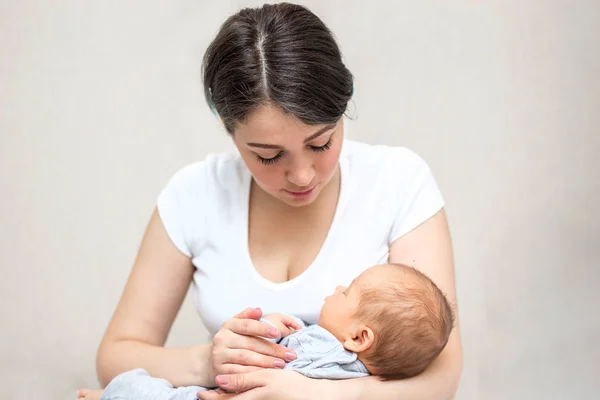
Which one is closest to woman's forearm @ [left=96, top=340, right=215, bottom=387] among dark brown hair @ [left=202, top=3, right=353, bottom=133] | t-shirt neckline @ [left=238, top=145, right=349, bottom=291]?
t-shirt neckline @ [left=238, top=145, right=349, bottom=291]

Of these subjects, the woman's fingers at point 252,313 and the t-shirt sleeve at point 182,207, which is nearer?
the woman's fingers at point 252,313

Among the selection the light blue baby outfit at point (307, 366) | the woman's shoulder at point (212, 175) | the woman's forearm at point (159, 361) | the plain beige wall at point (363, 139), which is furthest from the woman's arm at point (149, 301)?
the plain beige wall at point (363, 139)

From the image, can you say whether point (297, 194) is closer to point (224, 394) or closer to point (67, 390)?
point (224, 394)

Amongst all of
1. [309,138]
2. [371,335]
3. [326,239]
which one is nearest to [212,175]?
[326,239]

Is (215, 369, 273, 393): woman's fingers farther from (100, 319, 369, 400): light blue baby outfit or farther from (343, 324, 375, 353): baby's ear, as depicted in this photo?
(343, 324, 375, 353): baby's ear

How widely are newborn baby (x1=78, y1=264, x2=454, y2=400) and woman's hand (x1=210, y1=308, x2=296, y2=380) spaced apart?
0.13 ft

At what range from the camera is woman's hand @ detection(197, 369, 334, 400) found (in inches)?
71.9

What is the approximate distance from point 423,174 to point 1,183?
1.74m

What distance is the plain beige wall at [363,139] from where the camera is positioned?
3.25 m

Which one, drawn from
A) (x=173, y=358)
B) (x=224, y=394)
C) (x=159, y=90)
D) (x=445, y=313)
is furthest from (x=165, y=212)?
(x=159, y=90)

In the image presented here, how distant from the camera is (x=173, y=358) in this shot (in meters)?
2.05

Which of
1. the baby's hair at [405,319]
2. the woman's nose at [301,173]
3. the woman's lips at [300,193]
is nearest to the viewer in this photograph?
the baby's hair at [405,319]

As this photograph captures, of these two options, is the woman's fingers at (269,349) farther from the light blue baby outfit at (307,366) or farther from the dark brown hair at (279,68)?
the dark brown hair at (279,68)

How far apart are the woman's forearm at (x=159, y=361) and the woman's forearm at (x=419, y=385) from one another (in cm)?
32
